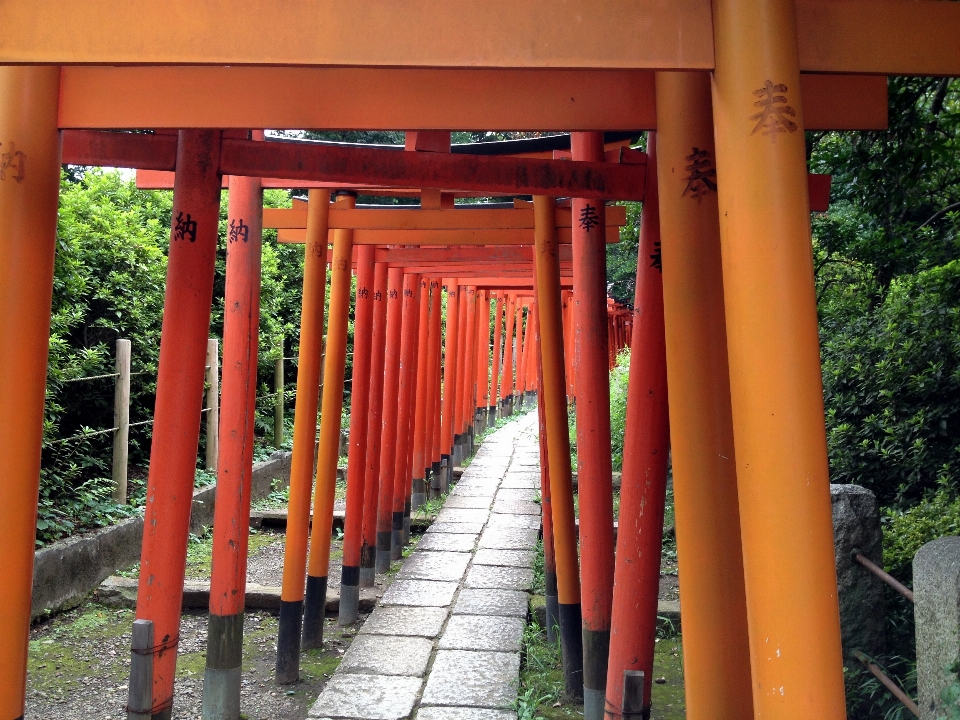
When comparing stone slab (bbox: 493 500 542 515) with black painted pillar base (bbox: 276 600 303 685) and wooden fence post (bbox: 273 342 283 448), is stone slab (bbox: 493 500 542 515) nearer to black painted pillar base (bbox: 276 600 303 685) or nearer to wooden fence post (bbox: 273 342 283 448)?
wooden fence post (bbox: 273 342 283 448)

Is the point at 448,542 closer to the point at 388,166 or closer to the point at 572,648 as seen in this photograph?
the point at 572,648

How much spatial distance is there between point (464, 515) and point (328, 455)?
4.20m

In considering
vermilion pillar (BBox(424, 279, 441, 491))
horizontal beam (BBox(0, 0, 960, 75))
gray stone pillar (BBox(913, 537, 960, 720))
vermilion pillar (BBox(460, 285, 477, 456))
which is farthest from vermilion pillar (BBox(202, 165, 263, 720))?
vermilion pillar (BBox(460, 285, 477, 456))

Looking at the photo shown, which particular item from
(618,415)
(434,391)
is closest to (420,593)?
(434,391)

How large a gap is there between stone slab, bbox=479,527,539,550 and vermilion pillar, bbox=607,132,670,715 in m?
5.17

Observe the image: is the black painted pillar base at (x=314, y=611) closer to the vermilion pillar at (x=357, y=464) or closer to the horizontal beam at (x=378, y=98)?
the vermilion pillar at (x=357, y=464)

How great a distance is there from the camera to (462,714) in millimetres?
4637

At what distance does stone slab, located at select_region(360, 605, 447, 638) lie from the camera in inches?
235

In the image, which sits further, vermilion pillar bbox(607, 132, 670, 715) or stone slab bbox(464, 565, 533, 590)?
stone slab bbox(464, 565, 533, 590)

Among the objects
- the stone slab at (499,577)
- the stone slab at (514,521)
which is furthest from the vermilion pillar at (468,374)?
the stone slab at (499,577)

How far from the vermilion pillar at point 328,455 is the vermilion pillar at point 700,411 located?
11.7 ft

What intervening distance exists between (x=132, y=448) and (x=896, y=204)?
7.07 meters

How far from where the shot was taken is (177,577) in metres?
3.48

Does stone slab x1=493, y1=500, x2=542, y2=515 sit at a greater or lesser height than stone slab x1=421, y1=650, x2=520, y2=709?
greater
